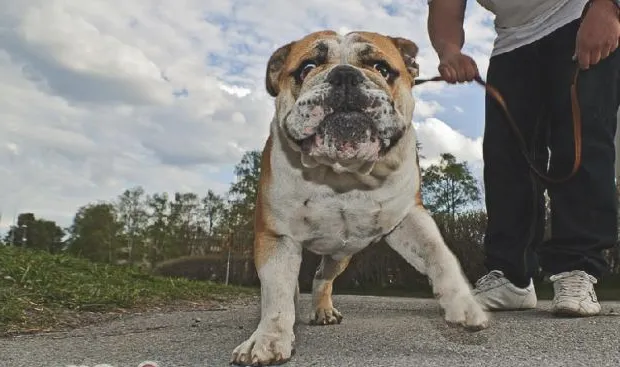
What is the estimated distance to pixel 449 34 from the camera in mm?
4223

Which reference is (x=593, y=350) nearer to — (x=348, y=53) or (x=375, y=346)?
(x=375, y=346)

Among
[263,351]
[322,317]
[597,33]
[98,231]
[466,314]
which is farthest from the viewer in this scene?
[98,231]

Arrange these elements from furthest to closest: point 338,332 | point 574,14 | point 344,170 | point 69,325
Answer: point 69,325, point 574,14, point 338,332, point 344,170

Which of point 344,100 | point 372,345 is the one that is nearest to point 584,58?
point 344,100

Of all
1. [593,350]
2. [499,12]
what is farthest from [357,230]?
[499,12]

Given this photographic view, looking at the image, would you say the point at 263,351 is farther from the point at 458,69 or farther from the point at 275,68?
the point at 458,69

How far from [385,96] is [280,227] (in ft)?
2.54

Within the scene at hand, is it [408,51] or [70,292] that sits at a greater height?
[408,51]

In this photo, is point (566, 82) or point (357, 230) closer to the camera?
point (357, 230)

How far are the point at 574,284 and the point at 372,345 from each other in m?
1.50

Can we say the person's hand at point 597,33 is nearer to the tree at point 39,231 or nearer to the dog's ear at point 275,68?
the dog's ear at point 275,68

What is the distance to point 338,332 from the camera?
362 cm

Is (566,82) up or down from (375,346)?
up

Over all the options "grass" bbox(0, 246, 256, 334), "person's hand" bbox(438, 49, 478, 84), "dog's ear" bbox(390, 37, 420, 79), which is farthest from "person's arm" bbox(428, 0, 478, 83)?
"grass" bbox(0, 246, 256, 334)
